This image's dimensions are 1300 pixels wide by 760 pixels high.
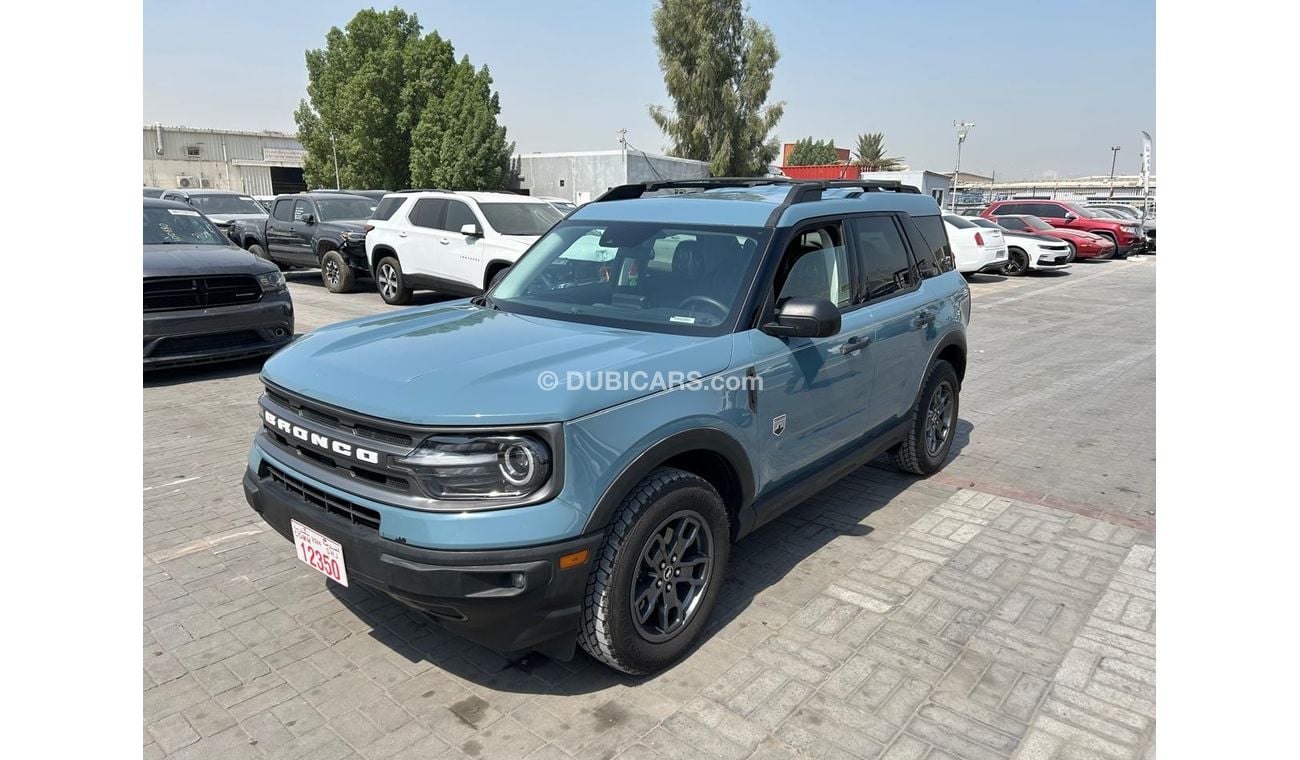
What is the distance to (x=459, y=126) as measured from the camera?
130ft

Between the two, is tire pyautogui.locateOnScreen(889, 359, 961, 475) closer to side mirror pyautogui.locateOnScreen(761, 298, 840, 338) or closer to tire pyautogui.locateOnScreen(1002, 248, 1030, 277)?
side mirror pyautogui.locateOnScreen(761, 298, 840, 338)

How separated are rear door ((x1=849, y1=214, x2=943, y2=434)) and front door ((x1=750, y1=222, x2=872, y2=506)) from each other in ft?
0.41

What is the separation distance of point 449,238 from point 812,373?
915cm

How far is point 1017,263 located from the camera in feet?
70.1

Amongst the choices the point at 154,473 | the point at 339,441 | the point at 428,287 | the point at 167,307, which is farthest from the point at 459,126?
the point at 339,441

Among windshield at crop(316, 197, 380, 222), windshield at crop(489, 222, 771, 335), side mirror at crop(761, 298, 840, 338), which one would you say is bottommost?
side mirror at crop(761, 298, 840, 338)

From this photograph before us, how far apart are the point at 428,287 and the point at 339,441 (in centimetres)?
982

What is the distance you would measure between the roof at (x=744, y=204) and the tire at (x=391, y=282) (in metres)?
8.53

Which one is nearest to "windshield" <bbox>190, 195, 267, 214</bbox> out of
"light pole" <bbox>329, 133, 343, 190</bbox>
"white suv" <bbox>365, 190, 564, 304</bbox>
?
"white suv" <bbox>365, 190, 564, 304</bbox>

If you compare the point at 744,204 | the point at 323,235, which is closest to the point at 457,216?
the point at 323,235

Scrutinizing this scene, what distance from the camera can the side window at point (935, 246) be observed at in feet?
17.0

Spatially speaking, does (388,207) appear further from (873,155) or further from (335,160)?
(873,155)

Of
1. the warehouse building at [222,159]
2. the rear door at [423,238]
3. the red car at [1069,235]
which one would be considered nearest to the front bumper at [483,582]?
the rear door at [423,238]

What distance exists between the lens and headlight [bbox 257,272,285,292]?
315 inches
